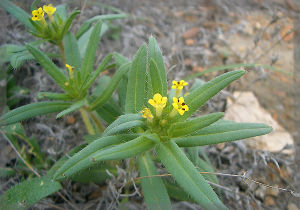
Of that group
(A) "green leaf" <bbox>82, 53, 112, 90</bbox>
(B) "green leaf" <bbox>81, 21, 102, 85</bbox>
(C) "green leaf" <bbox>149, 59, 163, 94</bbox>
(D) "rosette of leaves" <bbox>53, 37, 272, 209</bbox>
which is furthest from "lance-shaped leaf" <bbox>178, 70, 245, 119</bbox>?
(B) "green leaf" <bbox>81, 21, 102, 85</bbox>

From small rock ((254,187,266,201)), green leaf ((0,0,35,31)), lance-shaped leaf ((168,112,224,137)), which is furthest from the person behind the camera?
small rock ((254,187,266,201))

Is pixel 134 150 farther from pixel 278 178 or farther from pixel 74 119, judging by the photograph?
pixel 278 178

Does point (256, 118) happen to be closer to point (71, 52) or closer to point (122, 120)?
point (122, 120)

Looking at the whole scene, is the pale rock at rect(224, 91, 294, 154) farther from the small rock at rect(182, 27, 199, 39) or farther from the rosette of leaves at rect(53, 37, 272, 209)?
the rosette of leaves at rect(53, 37, 272, 209)

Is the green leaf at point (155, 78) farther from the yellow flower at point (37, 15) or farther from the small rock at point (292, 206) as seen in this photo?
the small rock at point (292, 206)

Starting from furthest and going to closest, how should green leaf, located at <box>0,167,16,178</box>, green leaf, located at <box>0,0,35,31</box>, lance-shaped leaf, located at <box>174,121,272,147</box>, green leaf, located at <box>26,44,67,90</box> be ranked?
green leaf, located at <box>0,167,16,178</box> → green leaf, located at <box>0,0,35,31</box> → green leaf, located at <box>26,44,67,90</box> → lance-shaped leaf, located at <box>174,121,272,147</box>

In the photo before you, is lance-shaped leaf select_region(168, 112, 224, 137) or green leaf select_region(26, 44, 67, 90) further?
green leaf select_region(26, 44, 67, 90)

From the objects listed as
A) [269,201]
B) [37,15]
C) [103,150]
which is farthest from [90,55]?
[269,201]
